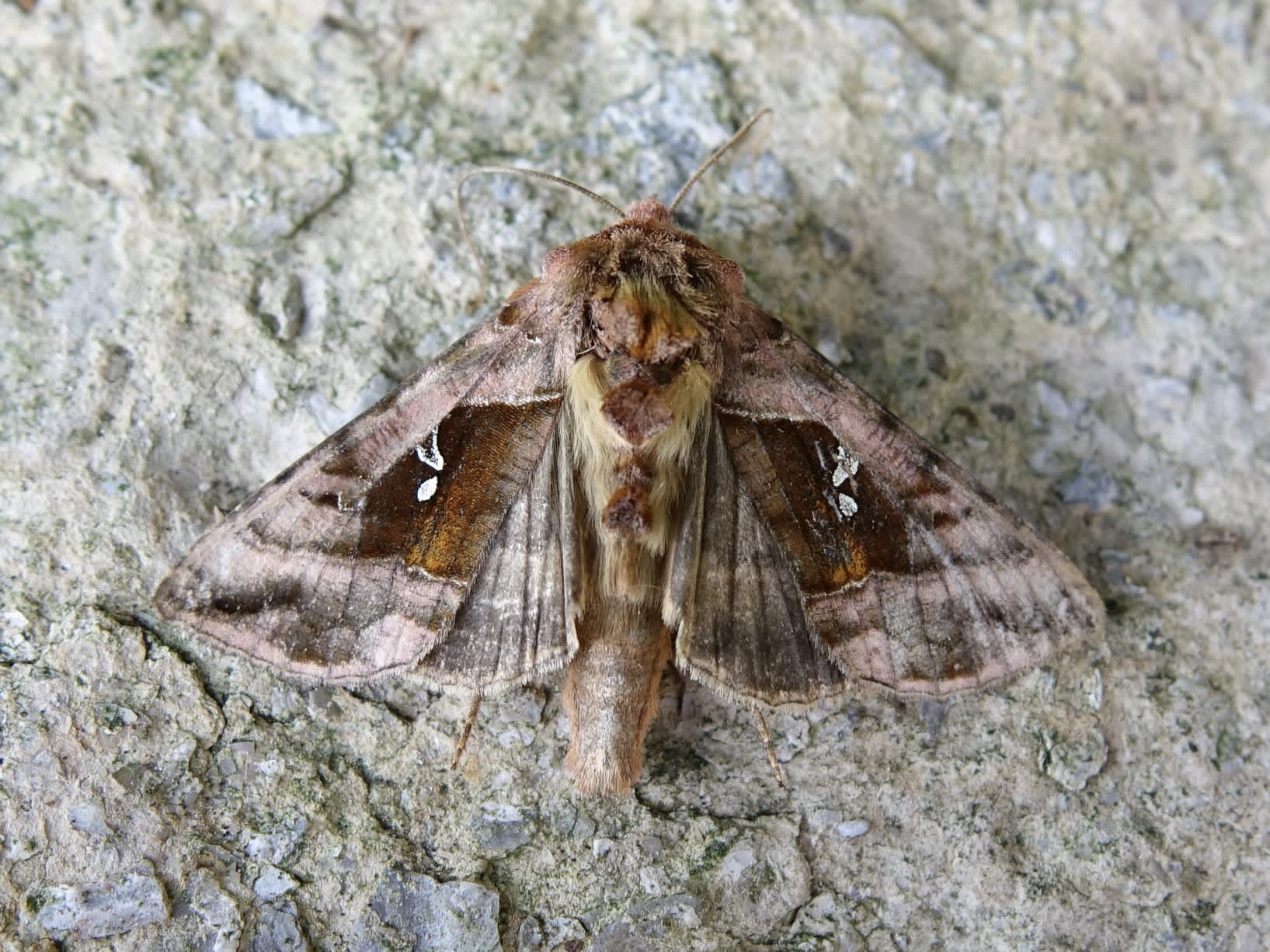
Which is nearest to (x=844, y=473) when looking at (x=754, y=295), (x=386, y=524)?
(x=754, y=295)

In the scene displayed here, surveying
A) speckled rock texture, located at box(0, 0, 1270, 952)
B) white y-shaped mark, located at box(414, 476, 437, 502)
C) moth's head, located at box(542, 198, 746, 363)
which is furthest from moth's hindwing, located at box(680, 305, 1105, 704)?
white y-shaped mark, located at box(414, 476, 437, 502)

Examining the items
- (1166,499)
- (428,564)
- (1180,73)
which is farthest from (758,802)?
(1180,73)

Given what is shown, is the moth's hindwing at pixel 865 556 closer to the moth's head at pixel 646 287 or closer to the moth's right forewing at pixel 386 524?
the moth's head at pixel 646 287

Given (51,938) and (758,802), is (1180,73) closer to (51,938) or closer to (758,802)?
(758,802)

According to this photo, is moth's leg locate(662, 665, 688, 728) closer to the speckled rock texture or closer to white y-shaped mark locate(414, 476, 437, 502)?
the speckled rock texture

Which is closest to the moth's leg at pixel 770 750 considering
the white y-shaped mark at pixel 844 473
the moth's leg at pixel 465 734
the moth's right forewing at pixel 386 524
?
the white y-shaped mark at pixel 844 473
